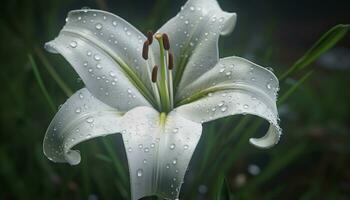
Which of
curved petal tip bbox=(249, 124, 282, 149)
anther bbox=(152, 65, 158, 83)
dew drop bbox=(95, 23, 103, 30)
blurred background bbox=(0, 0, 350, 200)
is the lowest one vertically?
blurred background bbox=(0, 0, 350, 200)

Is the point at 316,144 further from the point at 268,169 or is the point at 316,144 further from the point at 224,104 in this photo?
the point at 224,104

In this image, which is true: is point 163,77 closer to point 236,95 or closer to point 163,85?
point 163,85

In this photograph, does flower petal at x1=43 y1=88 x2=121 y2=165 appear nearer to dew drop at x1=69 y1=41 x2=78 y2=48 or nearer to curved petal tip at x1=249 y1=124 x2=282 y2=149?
dew drop at x1=69 y1=41 x2=78 y2=48

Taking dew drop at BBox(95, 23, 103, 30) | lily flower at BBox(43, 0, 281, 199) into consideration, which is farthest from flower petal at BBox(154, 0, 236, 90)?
dew drop at BBox(95, 23, 103, 30)

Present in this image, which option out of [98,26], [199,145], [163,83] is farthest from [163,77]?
[199,145]

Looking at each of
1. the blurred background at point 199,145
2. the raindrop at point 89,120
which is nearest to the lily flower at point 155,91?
the raindrop at point 89,120
